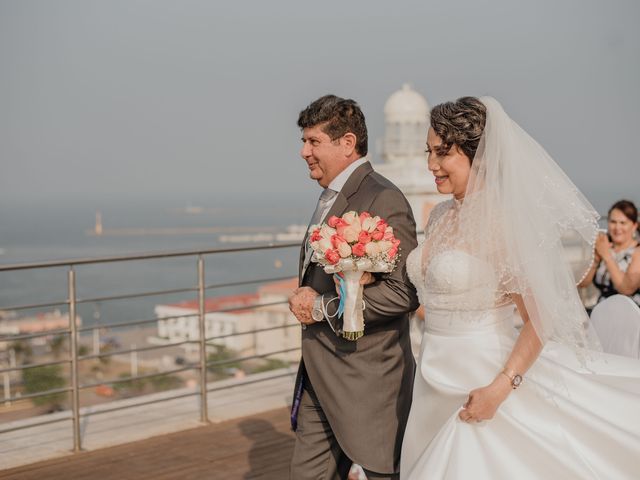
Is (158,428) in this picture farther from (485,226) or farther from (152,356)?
(152,356)

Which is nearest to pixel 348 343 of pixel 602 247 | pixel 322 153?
pixel 322 153

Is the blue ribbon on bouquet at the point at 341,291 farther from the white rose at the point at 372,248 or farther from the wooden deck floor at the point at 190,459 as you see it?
the wooden deck floor at the point at 190,459

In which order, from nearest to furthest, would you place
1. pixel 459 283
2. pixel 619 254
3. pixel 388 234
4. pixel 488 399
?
pixel 488 399, pixel 459 283, pixel 388 234, pixel 619 254

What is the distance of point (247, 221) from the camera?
422ft

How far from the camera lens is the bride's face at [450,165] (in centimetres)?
263

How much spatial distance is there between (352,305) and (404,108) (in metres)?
28.0

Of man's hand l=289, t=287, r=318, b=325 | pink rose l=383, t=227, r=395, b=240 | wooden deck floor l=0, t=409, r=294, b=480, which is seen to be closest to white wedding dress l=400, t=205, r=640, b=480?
pink rose l=383, t=227, r=395, b=240

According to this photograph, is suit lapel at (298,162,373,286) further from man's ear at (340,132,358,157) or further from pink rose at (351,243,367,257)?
pink rose at (351,243,367,257)

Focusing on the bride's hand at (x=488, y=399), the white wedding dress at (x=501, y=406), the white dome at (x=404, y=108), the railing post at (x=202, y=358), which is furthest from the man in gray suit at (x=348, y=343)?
the white dome at (x=404, y=108)

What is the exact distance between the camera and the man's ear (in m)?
3.03

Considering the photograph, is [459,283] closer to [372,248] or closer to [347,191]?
[372,248]

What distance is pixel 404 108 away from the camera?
99.0ft

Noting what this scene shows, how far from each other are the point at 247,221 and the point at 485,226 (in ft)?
416

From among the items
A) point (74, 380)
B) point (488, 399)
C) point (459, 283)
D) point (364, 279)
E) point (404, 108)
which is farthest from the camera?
point (404, 108)
